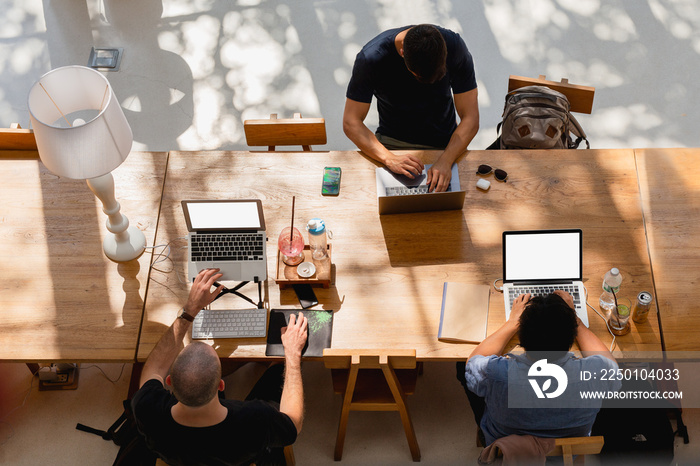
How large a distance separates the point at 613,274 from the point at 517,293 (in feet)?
1.21

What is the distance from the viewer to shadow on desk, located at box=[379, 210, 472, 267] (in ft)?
8.78

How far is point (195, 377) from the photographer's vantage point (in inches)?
81.3

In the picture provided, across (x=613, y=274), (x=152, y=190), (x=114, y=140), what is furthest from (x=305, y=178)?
(x=613, y=274)

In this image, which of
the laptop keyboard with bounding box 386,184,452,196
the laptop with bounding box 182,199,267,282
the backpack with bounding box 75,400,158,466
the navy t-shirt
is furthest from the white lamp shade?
the laptop keyboard with bounding box 386,184,452,196

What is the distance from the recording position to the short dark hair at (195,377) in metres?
2.06

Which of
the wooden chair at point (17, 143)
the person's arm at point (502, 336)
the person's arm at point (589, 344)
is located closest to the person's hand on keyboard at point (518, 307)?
the person's arm at point (502, 336)

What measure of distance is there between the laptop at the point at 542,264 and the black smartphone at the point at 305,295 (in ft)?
2.51

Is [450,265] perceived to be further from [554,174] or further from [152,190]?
[152,190]

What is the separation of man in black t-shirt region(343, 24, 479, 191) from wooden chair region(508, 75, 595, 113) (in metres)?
0.34

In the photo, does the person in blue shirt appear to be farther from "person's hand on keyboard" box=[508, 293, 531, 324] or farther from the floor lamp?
the floor lamp

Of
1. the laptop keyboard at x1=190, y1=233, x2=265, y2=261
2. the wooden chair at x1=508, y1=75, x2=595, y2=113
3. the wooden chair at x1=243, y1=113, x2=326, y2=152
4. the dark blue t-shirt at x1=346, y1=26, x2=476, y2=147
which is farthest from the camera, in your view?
the wooden chair at x1=508, y1=75, x2=595, y2=113

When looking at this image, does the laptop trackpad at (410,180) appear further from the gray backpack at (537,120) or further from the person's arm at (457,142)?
the gray backpack at (537,120)

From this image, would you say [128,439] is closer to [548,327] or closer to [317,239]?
[317,239]

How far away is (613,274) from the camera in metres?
2.49
